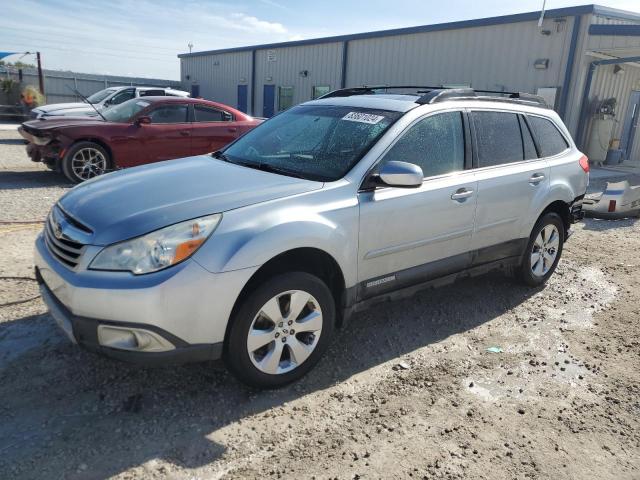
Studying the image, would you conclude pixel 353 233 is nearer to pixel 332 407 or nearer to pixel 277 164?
pixel 277 164

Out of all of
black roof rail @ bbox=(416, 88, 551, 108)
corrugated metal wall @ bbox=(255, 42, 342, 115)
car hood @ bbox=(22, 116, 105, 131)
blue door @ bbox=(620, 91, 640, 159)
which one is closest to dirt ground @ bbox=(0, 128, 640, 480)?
black roof rail @ bbox=(416, 88, 551, 108)

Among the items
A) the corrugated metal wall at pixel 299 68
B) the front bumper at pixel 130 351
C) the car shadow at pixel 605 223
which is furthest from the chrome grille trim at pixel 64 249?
the corrugated metal wall at pixel 299 68

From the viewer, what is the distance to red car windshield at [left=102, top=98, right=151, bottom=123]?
29.5 feet

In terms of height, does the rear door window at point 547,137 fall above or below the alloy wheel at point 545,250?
above

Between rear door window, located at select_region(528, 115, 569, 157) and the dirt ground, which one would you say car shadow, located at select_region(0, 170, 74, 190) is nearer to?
the dirt ground

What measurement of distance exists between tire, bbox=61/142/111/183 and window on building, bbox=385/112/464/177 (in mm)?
6417

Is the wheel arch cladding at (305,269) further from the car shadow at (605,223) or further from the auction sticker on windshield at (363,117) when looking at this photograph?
the car shadow at (605,223)

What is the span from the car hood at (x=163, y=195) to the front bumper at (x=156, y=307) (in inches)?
9.0

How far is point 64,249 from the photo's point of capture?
2.89 metres

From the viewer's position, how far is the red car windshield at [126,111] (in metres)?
8.99

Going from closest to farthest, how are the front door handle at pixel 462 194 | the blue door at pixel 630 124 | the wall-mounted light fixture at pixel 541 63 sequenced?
the front door handle at pixel 462 194 → the wall-mounted light fixture at pixel 541 63 → the blue door at pixel 630 124

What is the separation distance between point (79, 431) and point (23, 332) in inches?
51.1

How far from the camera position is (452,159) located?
3.97m

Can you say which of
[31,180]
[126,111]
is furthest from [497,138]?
[31,180]
